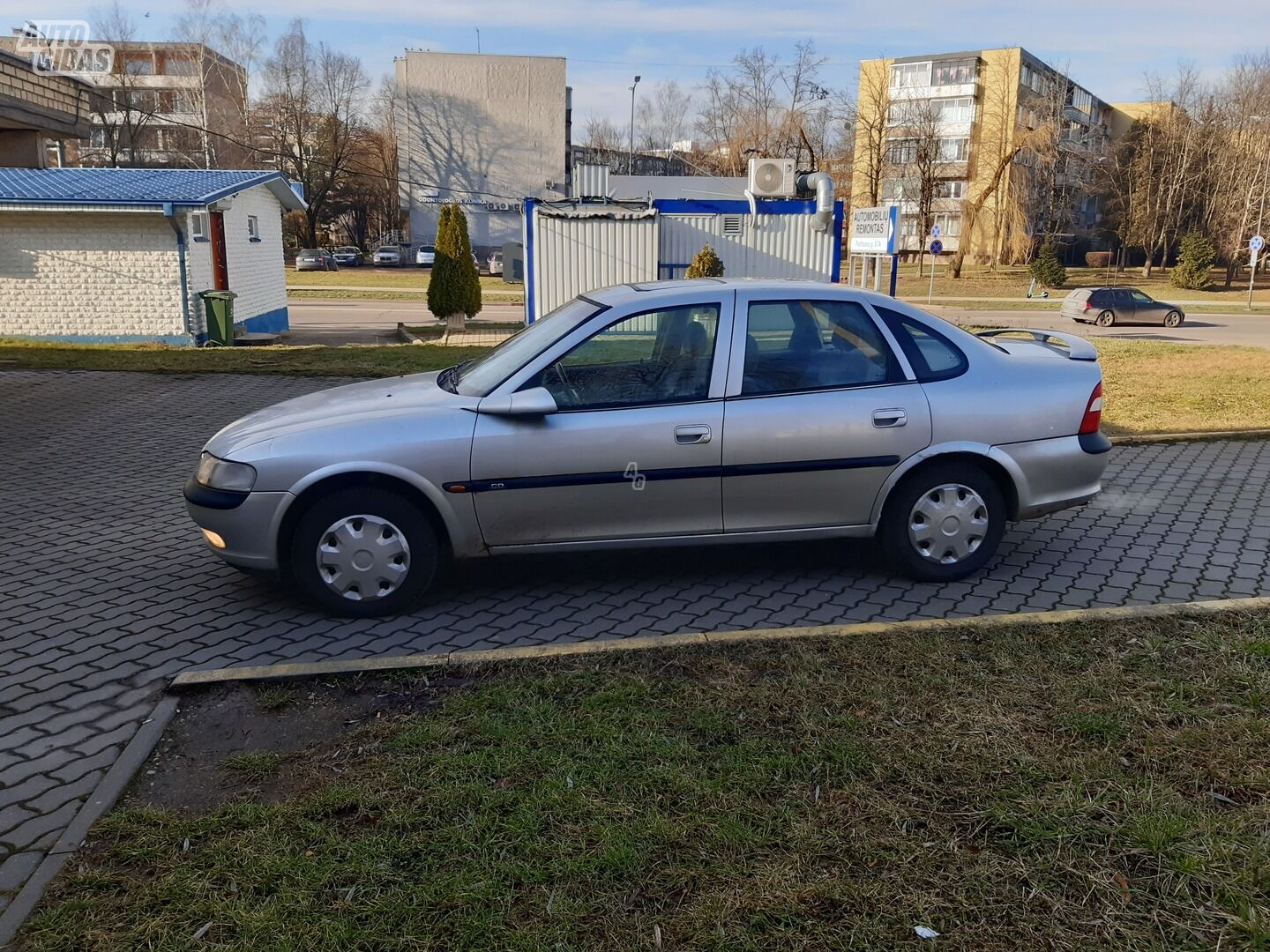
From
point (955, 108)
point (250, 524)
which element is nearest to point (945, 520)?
point (250, 524)

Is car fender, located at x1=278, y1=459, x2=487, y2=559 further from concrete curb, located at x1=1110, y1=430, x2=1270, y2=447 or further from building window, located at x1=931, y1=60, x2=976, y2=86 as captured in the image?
building window, located at x1=931, y1=60, x2=976, y2=86

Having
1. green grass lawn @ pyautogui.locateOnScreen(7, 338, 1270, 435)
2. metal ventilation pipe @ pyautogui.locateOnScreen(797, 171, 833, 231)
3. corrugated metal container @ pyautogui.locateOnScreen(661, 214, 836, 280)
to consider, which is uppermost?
metal ventilation pipe @ pyautogui.locateOnScreen(797, 171, 833, 231)

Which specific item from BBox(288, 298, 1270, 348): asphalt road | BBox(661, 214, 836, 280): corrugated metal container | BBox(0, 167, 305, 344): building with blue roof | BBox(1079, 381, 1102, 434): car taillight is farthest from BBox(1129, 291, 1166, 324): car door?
BBox(1079, 381, 1102, 434): car taillight

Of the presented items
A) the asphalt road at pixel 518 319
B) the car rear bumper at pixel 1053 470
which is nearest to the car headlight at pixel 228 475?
the car rear bumper at pixel 1053 470

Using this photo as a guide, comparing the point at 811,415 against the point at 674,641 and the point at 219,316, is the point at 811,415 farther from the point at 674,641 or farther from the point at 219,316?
the point at 219,316

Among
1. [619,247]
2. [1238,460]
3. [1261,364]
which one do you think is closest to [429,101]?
[619,247]

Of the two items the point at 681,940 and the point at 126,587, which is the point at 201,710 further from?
the point at 681,940

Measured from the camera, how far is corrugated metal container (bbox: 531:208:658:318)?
20.6m

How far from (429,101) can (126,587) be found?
7179 cm

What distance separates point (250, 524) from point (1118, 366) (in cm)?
1429

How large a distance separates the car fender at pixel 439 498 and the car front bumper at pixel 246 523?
64 mm

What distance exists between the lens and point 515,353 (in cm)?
566

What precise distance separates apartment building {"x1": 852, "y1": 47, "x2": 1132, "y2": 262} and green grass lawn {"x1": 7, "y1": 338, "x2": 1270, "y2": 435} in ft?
121

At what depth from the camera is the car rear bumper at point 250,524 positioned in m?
5.00
